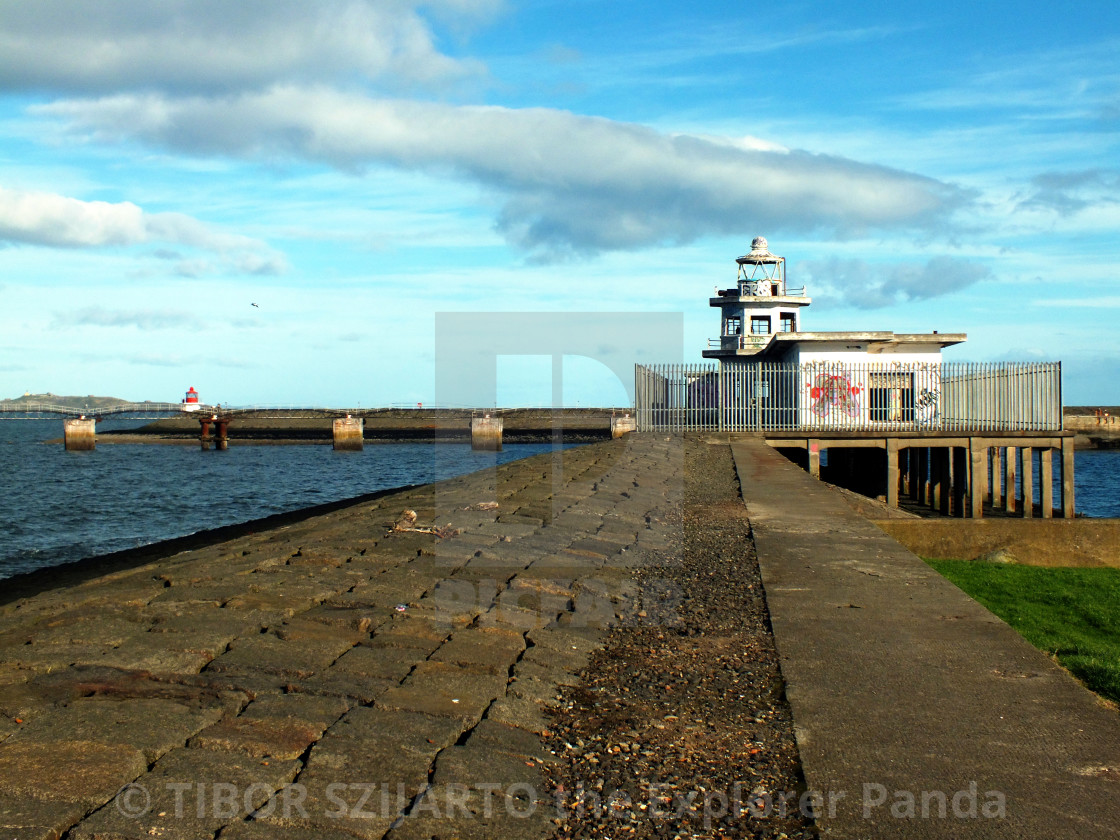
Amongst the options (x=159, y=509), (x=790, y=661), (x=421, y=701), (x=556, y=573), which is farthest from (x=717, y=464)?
(x=159, y=509)

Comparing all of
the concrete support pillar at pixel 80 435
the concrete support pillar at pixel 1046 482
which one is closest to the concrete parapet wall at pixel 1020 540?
the concrete support pillar at pixel 1046 482

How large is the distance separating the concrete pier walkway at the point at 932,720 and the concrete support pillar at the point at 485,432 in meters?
47.7

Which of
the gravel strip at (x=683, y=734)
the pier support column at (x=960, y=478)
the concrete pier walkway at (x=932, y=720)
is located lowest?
the pier support column at (x=960, y=478)

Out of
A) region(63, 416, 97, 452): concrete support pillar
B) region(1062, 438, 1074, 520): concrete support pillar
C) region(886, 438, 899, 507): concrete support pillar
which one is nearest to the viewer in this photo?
region(1062, 438, 1074, 520): concrete support pillar

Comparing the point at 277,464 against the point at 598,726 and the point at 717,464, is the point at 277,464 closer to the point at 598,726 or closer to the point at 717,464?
the point at 717,464

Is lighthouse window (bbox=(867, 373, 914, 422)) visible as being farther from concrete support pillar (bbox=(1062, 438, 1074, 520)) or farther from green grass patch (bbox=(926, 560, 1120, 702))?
green grass patch (bbox=(926, 560, 1120, 702))

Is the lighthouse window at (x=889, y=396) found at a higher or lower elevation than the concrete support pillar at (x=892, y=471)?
higher

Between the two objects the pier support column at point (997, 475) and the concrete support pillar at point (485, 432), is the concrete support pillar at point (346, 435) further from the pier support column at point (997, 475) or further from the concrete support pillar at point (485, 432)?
the pier support column at point (997, 475)

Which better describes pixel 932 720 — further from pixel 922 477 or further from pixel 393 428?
pixel 393 428

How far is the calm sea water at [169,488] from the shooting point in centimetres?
1958

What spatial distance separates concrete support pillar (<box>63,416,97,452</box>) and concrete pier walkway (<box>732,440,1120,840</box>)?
66.6 metres

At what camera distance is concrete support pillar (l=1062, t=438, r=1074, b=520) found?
20828mm

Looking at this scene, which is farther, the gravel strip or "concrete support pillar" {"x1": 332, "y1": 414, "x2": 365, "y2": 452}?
"concrete support pillar" {"x1": 332, "y1": 414, "x2": 365, "y2": 452}

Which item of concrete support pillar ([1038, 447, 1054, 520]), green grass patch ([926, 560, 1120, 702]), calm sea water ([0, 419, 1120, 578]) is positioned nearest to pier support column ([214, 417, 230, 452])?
calm sea water ([0, 419, 1120, 578])
